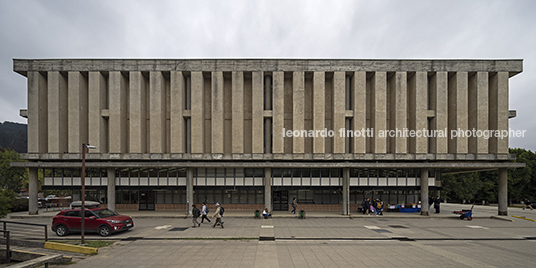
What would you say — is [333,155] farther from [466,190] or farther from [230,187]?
[466,190]

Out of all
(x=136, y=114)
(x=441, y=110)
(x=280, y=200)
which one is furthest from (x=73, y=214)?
(x=441, y=110)

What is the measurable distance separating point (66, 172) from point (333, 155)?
28682 millimetres

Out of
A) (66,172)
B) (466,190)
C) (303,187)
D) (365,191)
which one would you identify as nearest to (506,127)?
(365,191)

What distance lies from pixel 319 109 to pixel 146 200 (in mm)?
22422

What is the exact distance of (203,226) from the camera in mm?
19969

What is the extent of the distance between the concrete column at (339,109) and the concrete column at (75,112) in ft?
86.2

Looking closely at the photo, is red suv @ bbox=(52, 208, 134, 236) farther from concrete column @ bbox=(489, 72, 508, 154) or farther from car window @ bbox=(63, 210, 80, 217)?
concrete column @ bbox=(489, 72, 508, 154)

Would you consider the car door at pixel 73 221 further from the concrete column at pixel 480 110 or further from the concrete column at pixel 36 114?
the concrete column at pixel 480 110

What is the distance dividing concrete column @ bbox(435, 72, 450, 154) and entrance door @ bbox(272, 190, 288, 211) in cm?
1668

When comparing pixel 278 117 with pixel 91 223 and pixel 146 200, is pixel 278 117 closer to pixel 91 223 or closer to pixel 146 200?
pixel 91 223

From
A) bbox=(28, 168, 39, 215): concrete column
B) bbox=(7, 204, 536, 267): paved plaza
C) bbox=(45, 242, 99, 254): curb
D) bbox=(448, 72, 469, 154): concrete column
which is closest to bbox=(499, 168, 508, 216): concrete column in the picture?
bbox=(448, 72, 469, 154): concrete column

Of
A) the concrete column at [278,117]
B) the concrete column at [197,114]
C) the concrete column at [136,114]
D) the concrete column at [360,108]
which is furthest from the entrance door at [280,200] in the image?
the concrete column at [136,114]

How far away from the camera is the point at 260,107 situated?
1049 inches

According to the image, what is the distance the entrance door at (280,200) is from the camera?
29.1 meters
